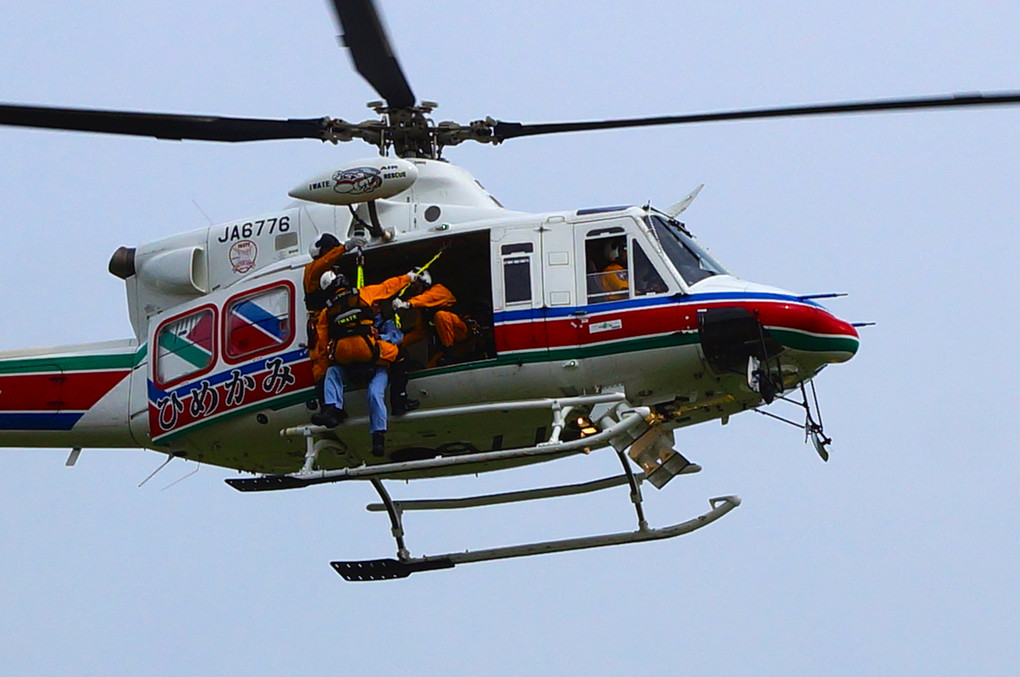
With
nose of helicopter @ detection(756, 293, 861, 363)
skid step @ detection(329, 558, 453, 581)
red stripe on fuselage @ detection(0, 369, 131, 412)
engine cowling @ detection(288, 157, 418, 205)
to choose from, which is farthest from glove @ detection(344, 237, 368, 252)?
nose of helicopter @ detection(756, 293, 861, 363)

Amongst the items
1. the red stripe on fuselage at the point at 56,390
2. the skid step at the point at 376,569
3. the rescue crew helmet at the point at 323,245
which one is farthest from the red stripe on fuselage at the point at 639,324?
the red stripe on fuselage at the point at 56,390

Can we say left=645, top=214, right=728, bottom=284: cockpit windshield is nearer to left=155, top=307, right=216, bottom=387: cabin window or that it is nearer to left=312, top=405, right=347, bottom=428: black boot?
left=312, top=405, right=347, bottom=428: black boot

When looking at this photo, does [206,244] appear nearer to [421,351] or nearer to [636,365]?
[421,351]

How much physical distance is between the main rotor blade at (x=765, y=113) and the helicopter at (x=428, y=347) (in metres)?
0.02

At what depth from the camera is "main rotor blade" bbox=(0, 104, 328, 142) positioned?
45.8 feet

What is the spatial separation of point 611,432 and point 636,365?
0.61m

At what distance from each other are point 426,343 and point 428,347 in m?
0.09

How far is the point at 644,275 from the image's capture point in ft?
48.1

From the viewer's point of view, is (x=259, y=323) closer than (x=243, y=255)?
Yes

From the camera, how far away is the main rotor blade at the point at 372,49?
1340cm

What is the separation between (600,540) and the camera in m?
15.3

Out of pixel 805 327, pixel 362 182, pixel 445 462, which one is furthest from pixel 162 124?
pixel 805 327

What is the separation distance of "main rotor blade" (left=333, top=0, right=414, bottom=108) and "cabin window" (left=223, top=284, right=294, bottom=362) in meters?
1.83

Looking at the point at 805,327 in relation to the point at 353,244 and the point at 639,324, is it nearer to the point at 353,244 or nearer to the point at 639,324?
the point at 639,324
